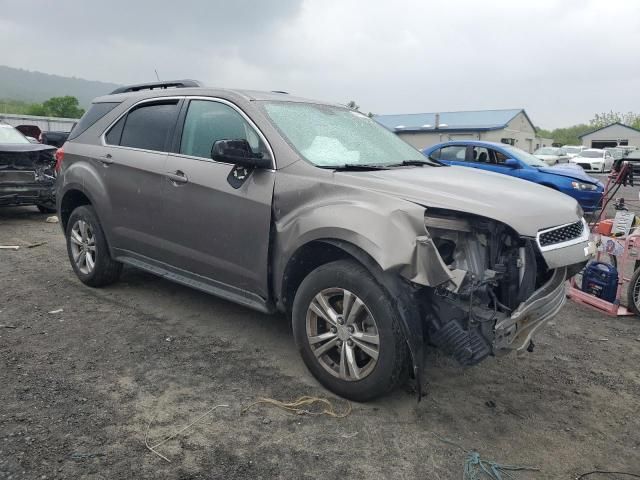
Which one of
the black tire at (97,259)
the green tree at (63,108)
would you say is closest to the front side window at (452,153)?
the black tire at (97,259)

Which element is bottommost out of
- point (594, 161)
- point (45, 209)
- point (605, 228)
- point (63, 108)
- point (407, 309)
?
point (45, 209)

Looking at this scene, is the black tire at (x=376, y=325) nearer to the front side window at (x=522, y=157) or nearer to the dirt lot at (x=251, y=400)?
the dirt lot at (x=251, y=400)

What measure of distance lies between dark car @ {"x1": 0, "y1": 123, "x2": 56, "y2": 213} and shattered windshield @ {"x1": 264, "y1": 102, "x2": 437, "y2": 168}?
6.58 m

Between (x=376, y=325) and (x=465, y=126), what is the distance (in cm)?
3795

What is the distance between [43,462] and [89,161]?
3116 millimetres

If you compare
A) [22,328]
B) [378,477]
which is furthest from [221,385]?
[22,328]

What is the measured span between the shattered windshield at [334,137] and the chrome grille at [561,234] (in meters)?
1.25

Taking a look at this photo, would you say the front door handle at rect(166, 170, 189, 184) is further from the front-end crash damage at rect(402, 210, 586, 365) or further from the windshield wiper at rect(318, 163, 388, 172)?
the front-end crash damage at rect(402, 210, 586, 365)

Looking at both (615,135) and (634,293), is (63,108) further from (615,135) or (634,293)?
(615,135)

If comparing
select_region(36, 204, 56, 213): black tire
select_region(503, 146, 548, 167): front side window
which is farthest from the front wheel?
select_region(36, 204, 56, 213): black tire

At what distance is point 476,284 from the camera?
9.27ft

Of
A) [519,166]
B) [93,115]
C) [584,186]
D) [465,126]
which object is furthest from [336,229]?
[465,126]

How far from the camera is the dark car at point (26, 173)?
8.61 meters

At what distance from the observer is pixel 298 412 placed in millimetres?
3082
